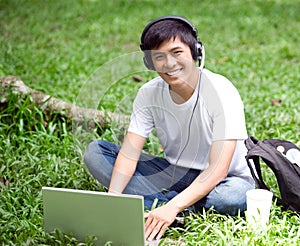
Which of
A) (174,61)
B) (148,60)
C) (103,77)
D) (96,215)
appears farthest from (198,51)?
(96,215)

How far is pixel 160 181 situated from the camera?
330cm

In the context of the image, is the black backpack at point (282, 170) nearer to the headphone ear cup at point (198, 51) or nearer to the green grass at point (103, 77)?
the green grass at point (103, 77)

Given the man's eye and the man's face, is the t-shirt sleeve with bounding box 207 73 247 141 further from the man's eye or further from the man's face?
the man's eye

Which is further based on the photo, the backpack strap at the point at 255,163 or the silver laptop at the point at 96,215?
the backpack strap at the point at 255,163

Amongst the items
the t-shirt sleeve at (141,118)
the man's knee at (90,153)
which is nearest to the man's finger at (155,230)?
the t-shirt sleeve at (141,118)

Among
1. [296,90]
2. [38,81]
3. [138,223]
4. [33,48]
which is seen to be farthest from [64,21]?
[138,223]

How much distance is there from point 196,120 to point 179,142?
159 millimetres

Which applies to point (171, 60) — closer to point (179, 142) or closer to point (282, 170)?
point (179, 142)

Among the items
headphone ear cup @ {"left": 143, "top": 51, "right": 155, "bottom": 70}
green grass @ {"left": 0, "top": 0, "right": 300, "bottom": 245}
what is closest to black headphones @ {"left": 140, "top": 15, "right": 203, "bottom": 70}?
headphone ear cup @ {"left": 143, "top": 51, "right": 155, "bottom": 70}

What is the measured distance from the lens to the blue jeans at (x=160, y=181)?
3129 millimetres

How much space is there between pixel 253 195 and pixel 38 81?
114 inches

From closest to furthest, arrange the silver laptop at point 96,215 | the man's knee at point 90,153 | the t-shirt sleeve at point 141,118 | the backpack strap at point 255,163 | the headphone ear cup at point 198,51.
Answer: the silver laptop at point 96,215 → the headphone ear cup at point 198,51 → the backpack strap at point 255,163 → the t-shirt sleeve at point 141,118 → the man's knee at point 90,153

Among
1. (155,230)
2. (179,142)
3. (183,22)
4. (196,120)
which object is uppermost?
(183,22)

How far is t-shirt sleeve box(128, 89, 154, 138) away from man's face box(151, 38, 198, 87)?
0.86ft
